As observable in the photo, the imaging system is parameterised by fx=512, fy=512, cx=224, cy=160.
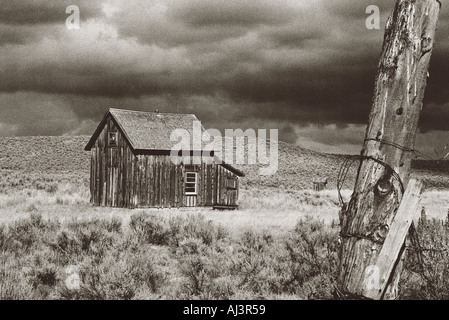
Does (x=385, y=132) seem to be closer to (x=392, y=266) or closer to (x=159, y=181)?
(x=392, y=266)

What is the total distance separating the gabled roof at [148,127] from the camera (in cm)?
2464

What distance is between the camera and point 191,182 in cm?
2538

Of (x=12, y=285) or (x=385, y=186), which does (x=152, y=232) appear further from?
(x=385, y=186)

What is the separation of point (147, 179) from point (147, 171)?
1.26 ft

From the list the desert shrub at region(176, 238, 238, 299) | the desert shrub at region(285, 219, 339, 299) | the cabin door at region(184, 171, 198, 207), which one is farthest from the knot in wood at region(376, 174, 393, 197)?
the cabin door at region(184, 171, 198, 207)

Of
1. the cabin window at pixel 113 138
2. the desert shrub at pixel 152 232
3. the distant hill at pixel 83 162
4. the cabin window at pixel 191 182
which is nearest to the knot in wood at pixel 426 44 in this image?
the desert shrub at pixel 152 232

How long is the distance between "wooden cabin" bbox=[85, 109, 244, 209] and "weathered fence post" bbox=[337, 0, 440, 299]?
20077 mm

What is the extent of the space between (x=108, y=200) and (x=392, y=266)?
71.4ft

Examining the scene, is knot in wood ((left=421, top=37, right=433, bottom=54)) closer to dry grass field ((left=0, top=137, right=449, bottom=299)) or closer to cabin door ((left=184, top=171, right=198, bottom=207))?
dry grass field ((left=0, top=137, right=449, bottom=299))

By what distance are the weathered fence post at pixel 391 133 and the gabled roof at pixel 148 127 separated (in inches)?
789

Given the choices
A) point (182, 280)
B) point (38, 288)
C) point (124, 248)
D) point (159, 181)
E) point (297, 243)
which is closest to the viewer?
point (38, 288)

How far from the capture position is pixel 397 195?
15.5ft
